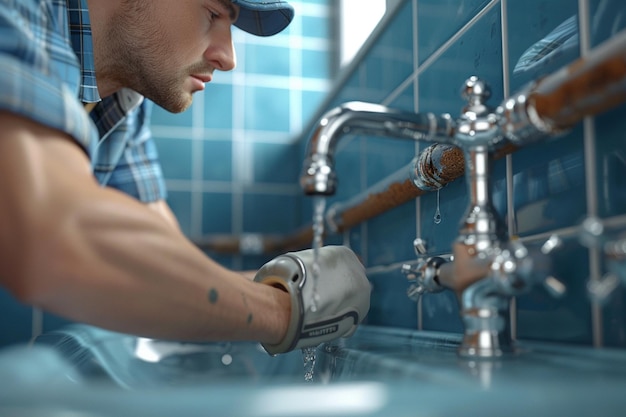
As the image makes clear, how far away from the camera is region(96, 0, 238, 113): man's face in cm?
99

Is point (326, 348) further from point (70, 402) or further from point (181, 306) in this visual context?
point (70, 402)

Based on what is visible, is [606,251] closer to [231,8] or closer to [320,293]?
[320,293]

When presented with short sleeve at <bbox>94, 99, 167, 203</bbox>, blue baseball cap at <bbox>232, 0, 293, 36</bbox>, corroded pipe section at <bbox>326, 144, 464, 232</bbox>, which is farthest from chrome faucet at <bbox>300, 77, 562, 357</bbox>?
short sleeve at <bbox>94, 99, 167, 203</bbox>

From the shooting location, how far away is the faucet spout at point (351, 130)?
49cm

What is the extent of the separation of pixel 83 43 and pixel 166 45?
150mm

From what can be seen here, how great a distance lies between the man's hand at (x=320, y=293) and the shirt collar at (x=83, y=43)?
45 centimetres

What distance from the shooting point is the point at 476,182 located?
544 millimetres

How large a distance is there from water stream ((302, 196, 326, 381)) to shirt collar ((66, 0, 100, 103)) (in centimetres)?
46

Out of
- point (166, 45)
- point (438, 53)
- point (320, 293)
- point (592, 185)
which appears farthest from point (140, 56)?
point (592, 185)

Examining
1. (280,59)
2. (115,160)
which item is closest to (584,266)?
(115,160)

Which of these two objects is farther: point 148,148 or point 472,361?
point 148,148

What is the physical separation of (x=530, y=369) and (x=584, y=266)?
0.45ft

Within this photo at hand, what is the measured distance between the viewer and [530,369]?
44 cm

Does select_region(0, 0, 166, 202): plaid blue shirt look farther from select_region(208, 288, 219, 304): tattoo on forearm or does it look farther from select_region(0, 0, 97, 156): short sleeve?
select_region(208, 288, 219, 304): tattoo on forearm
